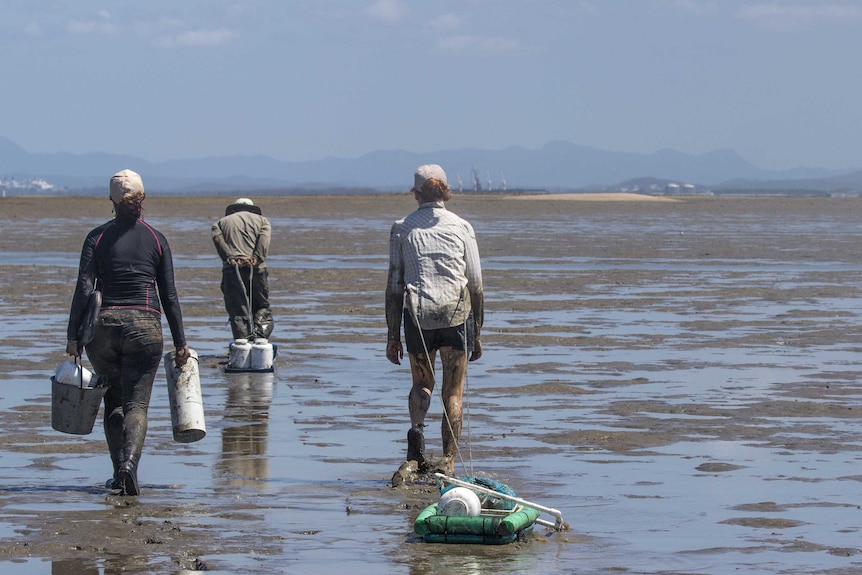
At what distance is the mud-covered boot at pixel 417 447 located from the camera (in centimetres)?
952

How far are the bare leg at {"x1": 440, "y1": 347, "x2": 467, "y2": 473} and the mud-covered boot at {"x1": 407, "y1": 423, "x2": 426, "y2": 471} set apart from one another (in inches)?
7.2

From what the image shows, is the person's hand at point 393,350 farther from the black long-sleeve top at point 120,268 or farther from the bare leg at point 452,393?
the black long-sleeve top at point 120,268

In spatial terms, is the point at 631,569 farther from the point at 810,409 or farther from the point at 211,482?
the point at 810,409

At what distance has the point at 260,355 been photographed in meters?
14.8

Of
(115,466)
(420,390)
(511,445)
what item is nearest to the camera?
(115,466)

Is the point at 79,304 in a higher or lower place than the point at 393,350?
higher

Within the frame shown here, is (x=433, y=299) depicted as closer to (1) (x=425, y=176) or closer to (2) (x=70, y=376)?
(1) (x=425, y=176)

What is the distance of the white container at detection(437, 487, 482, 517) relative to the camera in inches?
309

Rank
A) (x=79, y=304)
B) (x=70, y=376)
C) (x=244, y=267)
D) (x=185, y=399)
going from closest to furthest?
(x=79, y=304) < (x=70, y=376) < (x=185, y=399) < (x=244, y=267)

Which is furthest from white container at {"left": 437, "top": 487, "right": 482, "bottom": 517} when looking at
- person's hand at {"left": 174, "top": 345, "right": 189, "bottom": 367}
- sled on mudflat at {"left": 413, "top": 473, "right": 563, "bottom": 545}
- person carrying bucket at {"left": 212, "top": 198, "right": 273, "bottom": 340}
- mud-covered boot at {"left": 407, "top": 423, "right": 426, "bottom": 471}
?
person carrying bucket at {"left": 212, "top": 198, "right": 273, "bottom": 340}

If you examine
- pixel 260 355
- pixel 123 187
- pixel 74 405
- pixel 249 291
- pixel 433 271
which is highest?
pixel 123 187

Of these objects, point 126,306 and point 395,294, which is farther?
point 395,294

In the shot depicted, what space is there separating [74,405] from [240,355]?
5.40 metres

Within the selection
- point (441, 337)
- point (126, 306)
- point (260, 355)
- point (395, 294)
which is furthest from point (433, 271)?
point (260, 355)
